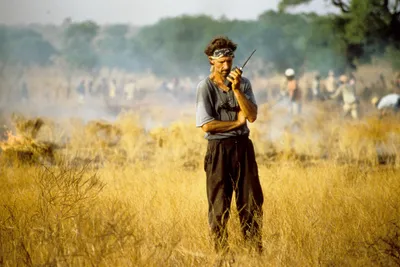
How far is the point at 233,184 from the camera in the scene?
11.8 ft

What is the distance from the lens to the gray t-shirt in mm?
3592

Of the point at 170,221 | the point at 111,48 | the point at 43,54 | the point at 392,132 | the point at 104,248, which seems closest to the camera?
the point at 104,248

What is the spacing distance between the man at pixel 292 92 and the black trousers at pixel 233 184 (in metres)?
10.4

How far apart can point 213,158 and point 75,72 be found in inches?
1579

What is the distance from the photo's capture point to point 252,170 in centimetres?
362

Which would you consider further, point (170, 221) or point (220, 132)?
point (170, 221)

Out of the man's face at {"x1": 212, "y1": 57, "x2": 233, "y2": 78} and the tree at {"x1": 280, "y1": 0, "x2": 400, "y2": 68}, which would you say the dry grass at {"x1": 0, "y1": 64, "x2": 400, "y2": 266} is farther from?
the tree at {"x1": 280, "y1": 0, "x2": 400, "y2": 68}

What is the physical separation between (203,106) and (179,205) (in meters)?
1.64

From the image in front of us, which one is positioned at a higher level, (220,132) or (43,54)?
Answer: (43,54)

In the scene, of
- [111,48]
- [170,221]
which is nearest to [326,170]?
[170,221]

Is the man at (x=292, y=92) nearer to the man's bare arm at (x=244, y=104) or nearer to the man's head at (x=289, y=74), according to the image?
the man's head at (x=289, y=74)

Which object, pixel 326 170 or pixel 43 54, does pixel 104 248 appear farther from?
pixel 43 54

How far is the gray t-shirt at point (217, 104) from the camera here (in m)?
3.59

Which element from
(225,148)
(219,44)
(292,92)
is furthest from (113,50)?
(225,148)
